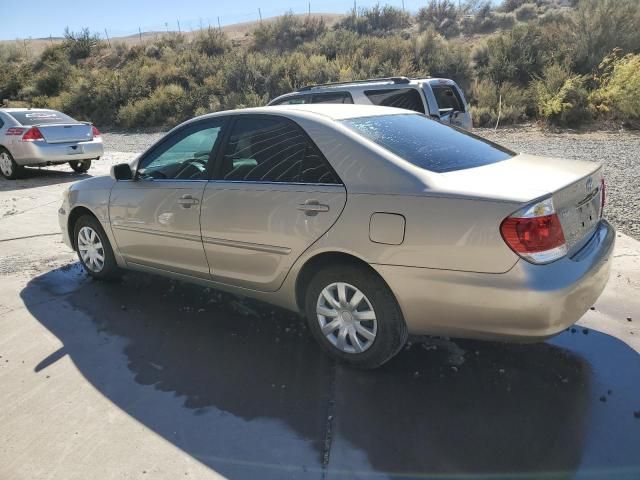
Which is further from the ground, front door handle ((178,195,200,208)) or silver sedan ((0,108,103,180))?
Answer: front door handle ((178,195,200,208))

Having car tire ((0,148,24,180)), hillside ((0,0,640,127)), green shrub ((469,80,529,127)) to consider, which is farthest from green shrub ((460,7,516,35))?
car tire ((0,148,24,180))

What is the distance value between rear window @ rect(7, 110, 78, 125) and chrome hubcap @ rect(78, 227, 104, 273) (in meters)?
7.12

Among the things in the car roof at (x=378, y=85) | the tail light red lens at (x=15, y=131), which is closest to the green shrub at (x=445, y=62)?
the car roof at (x=378, y=85)

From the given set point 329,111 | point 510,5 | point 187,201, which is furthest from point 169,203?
point 510,5

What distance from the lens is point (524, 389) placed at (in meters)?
3.09

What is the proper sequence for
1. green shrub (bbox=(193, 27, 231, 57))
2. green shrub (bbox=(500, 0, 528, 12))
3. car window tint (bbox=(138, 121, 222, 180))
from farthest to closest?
green shrub (bbox=(500, 0, 528, 12)), green shrub (bbox=(193, 27, 231, 57)), car window tint (bbox=(138, 121, 222, 180))

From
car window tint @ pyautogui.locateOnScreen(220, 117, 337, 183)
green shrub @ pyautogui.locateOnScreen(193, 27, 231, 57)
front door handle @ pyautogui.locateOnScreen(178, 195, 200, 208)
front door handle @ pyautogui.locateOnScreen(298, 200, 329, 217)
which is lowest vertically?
front door handle @ pyautogui.locateOnScreen(178, 195, 200, 208)

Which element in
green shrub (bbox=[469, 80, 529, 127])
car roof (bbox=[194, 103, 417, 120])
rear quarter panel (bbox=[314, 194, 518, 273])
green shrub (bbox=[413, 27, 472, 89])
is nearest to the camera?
rear quarter panel (bbox=[314, 194, 518, 273])

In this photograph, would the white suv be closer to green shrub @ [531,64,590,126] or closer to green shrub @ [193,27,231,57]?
green shrub @ [531,64,590,126]

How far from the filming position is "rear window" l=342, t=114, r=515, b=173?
324 centimetres

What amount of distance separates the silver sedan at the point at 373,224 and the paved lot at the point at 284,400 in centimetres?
37

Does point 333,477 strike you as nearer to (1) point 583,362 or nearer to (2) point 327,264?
(2) point 327,264

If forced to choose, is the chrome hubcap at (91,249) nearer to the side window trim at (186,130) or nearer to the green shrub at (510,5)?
the side window trim at (186,130)

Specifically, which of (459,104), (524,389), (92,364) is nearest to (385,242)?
(524,389)
